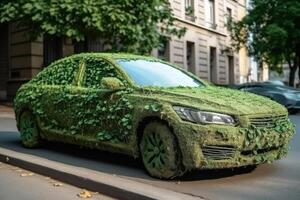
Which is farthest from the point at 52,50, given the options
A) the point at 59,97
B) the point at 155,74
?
the point at 155,74

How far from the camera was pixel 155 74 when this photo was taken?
7.99 metres

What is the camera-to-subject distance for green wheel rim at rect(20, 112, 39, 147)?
31.0ft

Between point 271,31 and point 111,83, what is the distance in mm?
24251

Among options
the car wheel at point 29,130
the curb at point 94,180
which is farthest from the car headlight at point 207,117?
the car wheel at point 29,130

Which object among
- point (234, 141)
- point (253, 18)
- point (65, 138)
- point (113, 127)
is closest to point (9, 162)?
point (65, 138)

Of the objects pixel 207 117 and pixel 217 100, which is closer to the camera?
pixel 207 117

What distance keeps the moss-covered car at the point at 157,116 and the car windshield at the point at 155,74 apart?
2cm

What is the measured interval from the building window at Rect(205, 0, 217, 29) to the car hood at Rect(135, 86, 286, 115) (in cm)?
2943

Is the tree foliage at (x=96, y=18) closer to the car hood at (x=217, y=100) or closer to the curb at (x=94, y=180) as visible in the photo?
the curb at (x=94, y=180)

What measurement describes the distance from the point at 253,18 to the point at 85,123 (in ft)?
87.2

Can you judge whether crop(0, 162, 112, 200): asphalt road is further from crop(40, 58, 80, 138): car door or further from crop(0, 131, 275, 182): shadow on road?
crop(40, 58, 80, 138): car door

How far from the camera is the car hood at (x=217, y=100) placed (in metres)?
6.57

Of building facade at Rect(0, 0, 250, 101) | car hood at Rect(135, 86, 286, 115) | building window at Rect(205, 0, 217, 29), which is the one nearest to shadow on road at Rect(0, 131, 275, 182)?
car hood at Rect(135, 86, 286, 115)

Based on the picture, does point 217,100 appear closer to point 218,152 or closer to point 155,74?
point 218,152
